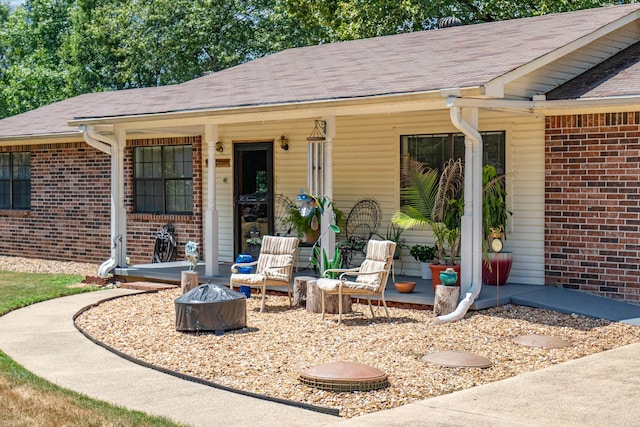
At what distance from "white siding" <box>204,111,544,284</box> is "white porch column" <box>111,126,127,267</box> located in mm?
1948

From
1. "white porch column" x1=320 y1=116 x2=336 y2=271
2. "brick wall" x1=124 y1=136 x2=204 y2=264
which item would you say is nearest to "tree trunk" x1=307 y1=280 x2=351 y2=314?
"white porch column" x1=320 y1=116 x2=336 y2=271

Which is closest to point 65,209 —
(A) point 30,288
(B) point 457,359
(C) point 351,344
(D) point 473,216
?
(A) point 30,288

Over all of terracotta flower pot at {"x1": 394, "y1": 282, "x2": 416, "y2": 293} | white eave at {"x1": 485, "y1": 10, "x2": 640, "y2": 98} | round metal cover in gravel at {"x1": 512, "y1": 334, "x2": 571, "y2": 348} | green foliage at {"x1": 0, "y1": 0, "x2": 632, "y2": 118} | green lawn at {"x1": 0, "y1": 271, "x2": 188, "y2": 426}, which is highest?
green foliage at {"x1": 0, "y1": 0, "x2": 632, "y2": 118}

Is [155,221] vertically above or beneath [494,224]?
beneath

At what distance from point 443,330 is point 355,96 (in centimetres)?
298

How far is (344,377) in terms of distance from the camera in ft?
23.3

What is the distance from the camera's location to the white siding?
11.9 metres

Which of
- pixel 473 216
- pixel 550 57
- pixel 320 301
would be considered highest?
pixel 550 57

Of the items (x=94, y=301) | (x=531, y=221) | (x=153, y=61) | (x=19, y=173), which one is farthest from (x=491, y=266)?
(x=153, y=61)

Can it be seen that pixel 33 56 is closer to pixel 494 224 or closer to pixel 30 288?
pixel 30 288

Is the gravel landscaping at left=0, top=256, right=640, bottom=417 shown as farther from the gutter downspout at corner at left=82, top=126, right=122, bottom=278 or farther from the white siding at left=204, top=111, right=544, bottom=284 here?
the gutter downspout at corner at left=82, top=126, right=122, bottom=278

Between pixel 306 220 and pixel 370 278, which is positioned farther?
pixel 306 220

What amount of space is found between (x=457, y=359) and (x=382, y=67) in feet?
17.9

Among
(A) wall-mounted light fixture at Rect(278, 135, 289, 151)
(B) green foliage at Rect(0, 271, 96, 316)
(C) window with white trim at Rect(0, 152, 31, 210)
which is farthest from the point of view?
(C) window with white trim at Rect(0, 152, 31, 210)
